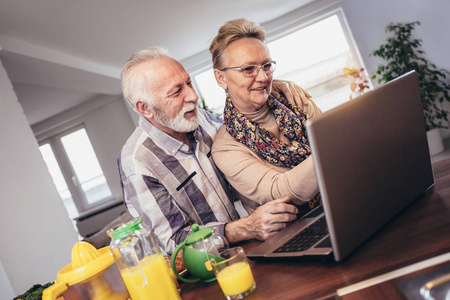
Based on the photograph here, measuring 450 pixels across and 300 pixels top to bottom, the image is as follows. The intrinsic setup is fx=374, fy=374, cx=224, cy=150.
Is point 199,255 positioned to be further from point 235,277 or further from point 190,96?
point 190,96

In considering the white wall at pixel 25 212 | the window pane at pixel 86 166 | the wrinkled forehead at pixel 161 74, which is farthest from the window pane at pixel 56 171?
the wrinkled forehead at pixel 161 74

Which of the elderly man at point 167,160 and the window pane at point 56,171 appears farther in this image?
the window pane at point 56,171

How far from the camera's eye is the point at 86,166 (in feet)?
28.4

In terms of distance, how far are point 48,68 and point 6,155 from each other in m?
1.82

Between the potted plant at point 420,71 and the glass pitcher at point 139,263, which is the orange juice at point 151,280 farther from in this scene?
the potted plant at point 420,71

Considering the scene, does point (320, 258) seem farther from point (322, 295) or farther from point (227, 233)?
point (227, 233)

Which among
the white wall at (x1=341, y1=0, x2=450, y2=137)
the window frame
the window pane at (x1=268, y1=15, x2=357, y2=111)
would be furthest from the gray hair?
the window pane at (x1=268, y1=15, x2=357, y2=111)

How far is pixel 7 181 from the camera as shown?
3.00 meters

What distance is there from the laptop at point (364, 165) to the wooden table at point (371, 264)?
0.09 ft

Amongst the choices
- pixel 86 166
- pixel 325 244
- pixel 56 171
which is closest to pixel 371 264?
pixel 325 244

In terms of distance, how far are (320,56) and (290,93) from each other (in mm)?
6031

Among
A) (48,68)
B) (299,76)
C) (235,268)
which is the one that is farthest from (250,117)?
(299,76)

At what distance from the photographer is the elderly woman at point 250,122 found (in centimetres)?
145

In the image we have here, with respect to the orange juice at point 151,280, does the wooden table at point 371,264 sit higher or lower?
lower
